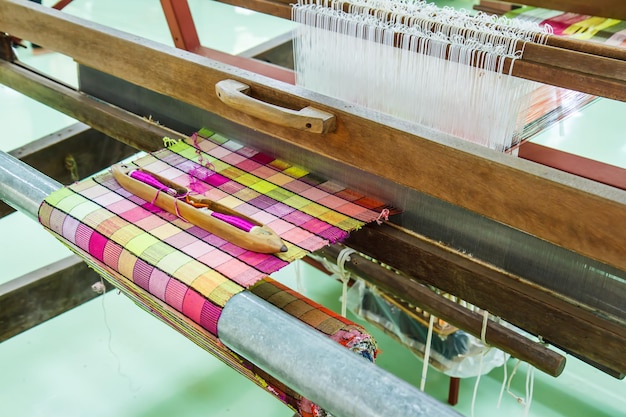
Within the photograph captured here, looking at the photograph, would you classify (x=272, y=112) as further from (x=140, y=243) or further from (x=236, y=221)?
(x=140, y=243)

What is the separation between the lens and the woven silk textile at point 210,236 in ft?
3.53

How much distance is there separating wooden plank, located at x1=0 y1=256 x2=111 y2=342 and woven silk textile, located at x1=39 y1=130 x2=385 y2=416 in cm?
58

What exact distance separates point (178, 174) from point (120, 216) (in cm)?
19

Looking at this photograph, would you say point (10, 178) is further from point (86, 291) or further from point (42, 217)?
point (86, 291)

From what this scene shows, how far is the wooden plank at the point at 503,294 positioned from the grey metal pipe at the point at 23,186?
60 centimetres

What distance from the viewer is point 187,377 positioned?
7.38ft

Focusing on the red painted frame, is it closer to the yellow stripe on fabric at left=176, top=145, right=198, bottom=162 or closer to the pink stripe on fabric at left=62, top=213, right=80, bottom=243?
the yellow stripe on fabric at left=176, top=145, right=198, bottom=162

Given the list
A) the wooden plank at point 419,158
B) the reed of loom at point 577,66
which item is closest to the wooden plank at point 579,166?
the reed of loom at point 577,66

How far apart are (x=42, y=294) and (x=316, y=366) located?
1.23 m

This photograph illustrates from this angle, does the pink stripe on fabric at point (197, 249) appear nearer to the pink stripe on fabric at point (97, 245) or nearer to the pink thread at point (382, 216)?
the pink stripe on fabric at point (97, 245)

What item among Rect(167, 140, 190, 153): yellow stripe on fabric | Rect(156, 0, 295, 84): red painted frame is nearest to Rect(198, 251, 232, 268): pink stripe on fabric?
Rect(167, 140, 190, 153): yellow stripe on fabric

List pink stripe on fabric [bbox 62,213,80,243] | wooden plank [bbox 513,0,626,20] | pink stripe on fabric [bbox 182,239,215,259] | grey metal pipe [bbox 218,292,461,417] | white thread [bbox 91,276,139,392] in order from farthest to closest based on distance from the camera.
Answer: white thread [bbox 91,276,139,392], wooden plank [bbox 513,0,626,20], pink stripe on fabric [bbox 62,213,80,243], pink stripe on fabric [bbox 182,239,215,259], grey metal pipe [bbox 218,292,461,417]

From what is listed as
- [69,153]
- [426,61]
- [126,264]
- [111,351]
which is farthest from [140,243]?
[111,351]

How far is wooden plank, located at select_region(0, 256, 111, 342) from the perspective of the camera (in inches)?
70.5
